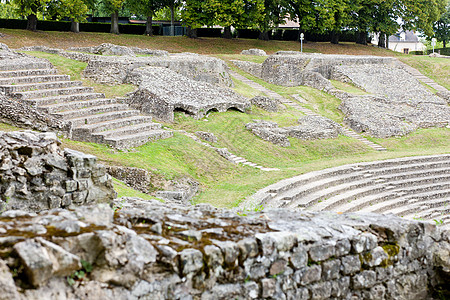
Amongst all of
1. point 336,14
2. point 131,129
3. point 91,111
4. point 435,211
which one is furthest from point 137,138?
point 336,14

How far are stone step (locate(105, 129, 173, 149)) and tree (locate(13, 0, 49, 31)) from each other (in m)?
21.1

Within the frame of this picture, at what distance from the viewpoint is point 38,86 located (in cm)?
2077

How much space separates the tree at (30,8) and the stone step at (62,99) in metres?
18.3

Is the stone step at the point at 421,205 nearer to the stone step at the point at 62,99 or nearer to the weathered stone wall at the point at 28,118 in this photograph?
the weathered stone wall at the point at 28,118

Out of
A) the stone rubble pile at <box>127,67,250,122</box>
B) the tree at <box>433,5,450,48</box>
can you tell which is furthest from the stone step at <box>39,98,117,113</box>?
the tree at <box>433,5,450,48</box>

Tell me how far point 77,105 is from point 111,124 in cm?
165

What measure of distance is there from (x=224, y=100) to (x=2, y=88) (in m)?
10.4

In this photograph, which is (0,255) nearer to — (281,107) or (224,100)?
(224,100)

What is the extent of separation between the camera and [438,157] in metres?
24.5

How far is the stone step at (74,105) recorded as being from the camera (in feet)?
62.6

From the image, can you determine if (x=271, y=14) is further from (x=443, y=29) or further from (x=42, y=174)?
(x=42, y=174)

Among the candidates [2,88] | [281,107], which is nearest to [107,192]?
[2,88]

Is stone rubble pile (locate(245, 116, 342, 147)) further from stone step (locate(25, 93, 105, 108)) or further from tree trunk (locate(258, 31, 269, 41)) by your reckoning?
tree trunk (locate(258, 31, 269, 41))

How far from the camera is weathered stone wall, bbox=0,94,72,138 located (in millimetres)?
18297
